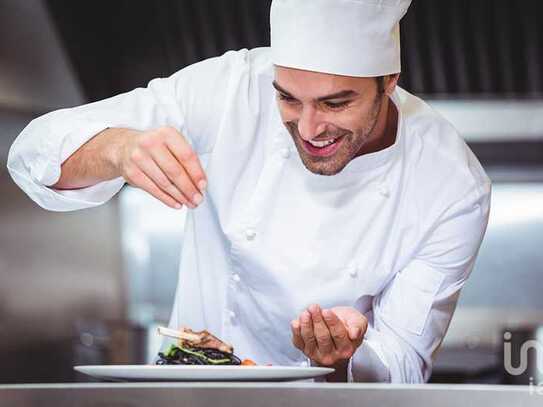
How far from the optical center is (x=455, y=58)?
3.87 meters

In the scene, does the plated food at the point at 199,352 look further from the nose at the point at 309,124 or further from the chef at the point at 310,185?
the nose at the point at 309,124

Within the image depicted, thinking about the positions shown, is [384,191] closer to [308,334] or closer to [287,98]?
[287,98]

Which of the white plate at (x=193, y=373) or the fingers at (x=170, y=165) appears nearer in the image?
the white plate at (x=193, y=373)

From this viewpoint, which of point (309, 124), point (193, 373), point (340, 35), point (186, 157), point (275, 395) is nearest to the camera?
point (275, 395)

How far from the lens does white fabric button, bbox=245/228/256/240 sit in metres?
2.01

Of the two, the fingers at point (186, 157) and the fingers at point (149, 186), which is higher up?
the fingers at point (186, 157)

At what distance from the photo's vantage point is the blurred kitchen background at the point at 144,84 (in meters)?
3.84

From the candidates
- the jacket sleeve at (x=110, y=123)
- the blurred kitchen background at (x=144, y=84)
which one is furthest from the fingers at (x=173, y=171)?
the blurred kitchen background at (x=144, y=84)

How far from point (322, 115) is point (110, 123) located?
40 centimetres

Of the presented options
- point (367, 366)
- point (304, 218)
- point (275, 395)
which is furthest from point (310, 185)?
point (275, 395)

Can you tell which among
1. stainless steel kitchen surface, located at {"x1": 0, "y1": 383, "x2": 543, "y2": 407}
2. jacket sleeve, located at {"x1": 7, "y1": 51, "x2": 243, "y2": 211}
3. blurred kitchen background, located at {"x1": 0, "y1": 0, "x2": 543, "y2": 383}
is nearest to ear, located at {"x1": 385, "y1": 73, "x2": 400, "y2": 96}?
jacket sleeve, located at {"x1": 7, "y1": 51, "x2": 243, "y2": 211}

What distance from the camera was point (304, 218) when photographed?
2.05 m

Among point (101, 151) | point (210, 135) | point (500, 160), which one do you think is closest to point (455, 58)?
point (500, 160)

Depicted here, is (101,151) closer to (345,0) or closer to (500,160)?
(345,0)
